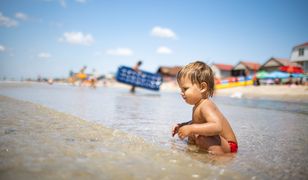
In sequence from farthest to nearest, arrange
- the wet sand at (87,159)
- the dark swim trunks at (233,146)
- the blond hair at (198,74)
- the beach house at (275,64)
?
Result: the beach house at (275,64) < the blond hair at (198,74) < the dark swim trunks at (233,146) < the wet sand at (87,159)

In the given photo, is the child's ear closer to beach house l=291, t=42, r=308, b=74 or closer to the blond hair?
the blond hair

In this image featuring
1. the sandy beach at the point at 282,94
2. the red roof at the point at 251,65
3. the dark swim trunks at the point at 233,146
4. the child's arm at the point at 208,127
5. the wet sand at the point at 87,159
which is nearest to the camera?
the wet sand at the point at 87,159

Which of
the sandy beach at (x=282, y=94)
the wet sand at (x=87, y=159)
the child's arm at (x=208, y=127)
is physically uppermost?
the child's arm at (x=208, y=127)

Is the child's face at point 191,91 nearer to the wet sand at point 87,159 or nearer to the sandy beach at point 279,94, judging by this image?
the wet sand at point 87,159

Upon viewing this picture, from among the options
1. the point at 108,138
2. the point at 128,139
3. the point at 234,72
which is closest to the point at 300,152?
the point at 128,139

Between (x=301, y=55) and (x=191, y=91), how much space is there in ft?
173

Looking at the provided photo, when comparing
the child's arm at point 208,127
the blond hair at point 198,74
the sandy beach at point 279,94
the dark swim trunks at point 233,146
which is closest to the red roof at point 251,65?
the sandy beach at point 279,94

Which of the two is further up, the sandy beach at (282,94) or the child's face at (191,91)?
the child's face at (191,91)

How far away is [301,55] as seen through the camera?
4678cm

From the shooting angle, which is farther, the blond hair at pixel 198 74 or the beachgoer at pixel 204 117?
the blond hair at pixel 198 74

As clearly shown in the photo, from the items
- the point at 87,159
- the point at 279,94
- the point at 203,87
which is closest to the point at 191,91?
the point at 203,87

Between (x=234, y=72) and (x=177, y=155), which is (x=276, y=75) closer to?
(x=234, y=72)

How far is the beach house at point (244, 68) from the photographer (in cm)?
5497

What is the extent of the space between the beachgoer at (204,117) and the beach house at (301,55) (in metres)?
51.1
